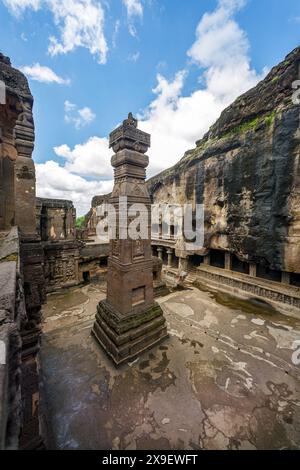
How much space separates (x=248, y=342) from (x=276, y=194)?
267 inches

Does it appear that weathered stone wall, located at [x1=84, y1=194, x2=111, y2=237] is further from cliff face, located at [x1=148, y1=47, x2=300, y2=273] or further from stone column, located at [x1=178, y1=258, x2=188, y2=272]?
cliff face, located at [x1=148, y1=47, x2=300, y2=273]

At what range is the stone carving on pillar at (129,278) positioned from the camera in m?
5.07

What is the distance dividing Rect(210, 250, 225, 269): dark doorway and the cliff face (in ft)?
3.46

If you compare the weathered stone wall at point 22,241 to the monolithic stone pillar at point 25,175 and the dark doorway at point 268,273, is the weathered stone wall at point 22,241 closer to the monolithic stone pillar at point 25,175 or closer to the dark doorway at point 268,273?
the monolithic stone pillar at point 25,175

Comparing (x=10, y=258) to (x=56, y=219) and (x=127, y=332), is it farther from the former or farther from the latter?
(x=56, y=219)

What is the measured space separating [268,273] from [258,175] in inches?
218

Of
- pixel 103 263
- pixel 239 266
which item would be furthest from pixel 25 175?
pixel 239 266

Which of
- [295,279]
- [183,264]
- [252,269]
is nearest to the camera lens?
[295,279]

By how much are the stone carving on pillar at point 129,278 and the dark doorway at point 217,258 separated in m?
8.89

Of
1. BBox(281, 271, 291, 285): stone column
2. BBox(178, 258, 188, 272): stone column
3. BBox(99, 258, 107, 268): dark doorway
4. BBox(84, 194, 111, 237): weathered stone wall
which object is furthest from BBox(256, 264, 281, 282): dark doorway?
BBox(84, 194, 111, 237): weathered stone wall

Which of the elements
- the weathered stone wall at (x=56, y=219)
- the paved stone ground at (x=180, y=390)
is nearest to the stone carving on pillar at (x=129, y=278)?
the paved stone ground at (x=180, y=390)

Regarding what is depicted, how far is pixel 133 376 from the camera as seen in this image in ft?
14.4

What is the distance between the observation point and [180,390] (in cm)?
406

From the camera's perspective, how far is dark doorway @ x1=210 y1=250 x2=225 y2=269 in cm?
1332
